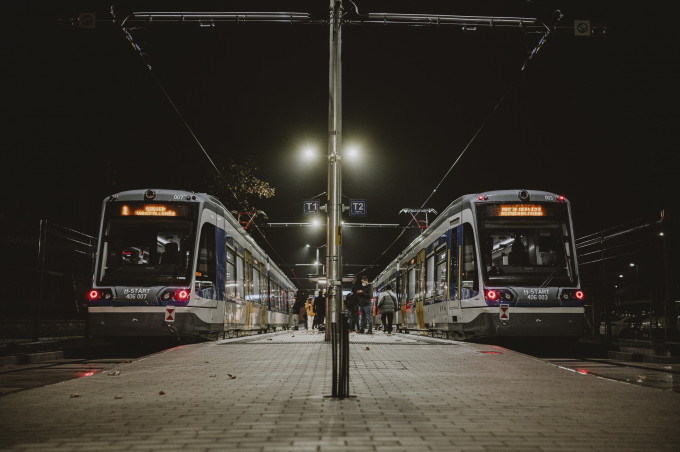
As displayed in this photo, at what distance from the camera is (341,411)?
595cm

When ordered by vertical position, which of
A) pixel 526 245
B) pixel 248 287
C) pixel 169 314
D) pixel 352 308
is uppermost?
pixel 526 245

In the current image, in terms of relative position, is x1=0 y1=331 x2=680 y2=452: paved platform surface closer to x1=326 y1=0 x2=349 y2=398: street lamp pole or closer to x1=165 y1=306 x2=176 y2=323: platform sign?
x1=165 y1=306 x2=176 y2=323: platform sign

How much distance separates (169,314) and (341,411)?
8777 millimetres

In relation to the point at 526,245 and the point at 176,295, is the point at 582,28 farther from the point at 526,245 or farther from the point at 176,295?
the point at 176,295

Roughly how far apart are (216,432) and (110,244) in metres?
10.3

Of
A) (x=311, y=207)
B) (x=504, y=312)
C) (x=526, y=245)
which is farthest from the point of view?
(x=311, y=207)

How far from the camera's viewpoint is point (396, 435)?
496 cm

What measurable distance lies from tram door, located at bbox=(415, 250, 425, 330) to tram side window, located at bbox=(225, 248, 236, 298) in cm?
584

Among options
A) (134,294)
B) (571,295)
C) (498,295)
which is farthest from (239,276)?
(571,295)

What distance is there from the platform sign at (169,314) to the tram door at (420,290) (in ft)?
29.3

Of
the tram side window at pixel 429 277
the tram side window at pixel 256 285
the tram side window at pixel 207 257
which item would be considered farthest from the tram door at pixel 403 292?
the tram side window at pixel 207 257

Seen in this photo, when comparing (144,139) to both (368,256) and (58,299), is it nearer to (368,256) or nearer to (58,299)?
(58,299)

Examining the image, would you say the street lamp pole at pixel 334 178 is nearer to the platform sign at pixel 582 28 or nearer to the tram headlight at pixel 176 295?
the tram headlight at pixel 176 295

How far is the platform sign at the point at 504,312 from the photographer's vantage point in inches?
540
